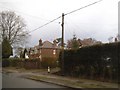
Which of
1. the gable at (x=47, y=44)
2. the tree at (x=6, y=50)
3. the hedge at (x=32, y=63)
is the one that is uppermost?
the gable at (x=47, y=44)

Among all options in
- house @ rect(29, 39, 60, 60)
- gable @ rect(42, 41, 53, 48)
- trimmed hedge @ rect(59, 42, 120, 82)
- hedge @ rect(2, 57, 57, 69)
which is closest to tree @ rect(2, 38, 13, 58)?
hedge @ rect(2, 57, 57, 69)

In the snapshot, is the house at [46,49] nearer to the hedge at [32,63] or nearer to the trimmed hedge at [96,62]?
the hedge at [32,63]

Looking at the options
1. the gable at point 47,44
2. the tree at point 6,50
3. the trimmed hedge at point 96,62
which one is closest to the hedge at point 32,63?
the tree at point 6,50

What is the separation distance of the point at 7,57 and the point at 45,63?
788 inches

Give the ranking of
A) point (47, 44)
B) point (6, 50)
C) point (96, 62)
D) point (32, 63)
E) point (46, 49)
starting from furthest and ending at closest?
point (47, 44) → point (46, 49) → point (6, 50) → point (32, 63) → point (96, 62)

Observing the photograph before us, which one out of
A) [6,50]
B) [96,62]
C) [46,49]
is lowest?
[96,62]

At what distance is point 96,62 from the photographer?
1028 inches

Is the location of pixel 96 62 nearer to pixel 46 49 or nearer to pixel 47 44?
pixel 46 49

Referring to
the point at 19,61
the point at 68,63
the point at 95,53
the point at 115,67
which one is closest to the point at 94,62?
the point at 95,53

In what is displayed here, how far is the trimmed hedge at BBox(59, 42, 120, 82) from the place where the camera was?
76.2 ft

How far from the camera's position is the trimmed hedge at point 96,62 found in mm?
23230

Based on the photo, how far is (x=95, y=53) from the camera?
→ 2608 cm

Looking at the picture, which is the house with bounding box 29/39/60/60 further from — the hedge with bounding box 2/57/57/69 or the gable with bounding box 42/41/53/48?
the hedge with bounding box 2/57/57/69

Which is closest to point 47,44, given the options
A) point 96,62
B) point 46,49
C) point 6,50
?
point 46,49
